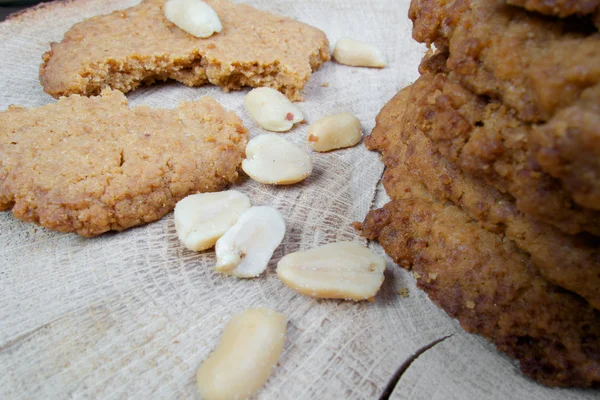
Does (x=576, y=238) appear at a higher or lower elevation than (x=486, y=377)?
higher

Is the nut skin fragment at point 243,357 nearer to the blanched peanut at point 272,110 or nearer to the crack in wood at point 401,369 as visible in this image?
the crack in wood at point 401,369

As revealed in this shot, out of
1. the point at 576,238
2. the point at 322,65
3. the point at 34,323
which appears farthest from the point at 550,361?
the point at 322,65

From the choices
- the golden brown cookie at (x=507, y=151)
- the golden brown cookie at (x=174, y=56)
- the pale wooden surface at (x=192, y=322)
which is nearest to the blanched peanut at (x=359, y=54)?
the golden brown cookie at (x=174, y=56)

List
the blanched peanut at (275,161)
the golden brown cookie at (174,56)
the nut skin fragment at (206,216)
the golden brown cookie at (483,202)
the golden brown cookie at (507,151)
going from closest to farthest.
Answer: the golden brown cookie at (507,151) → the golden brown cookie at (483,202) → the nut skin fragment at (206,216) → the blanched peanut at (275,161) → the golden brown cookie at (174,56)

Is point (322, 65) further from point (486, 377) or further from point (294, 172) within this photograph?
point (486, 377)

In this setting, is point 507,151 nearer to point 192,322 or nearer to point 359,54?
point 192,322
